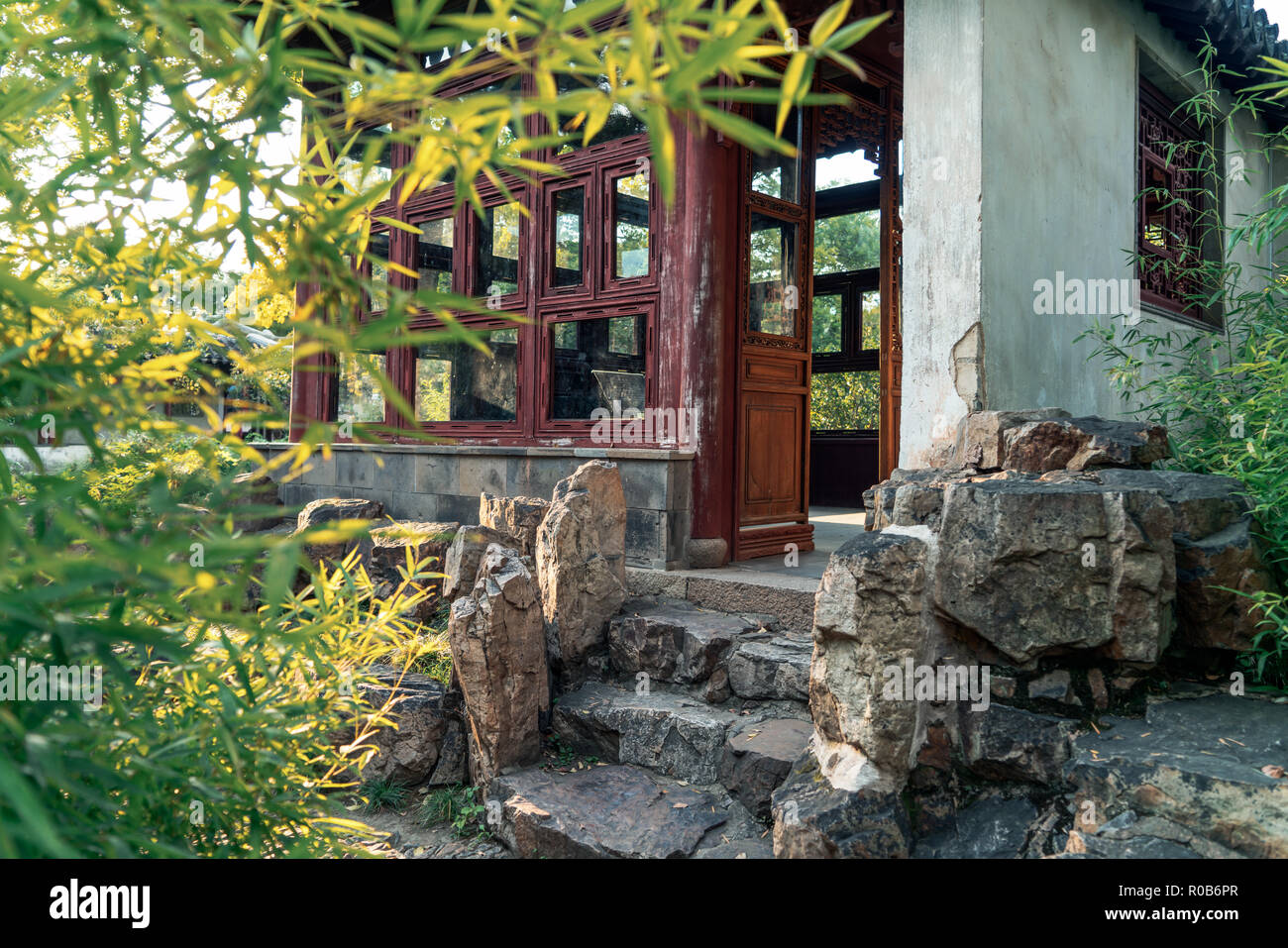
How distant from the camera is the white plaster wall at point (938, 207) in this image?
434 cm

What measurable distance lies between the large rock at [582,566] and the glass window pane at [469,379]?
75.8 inches

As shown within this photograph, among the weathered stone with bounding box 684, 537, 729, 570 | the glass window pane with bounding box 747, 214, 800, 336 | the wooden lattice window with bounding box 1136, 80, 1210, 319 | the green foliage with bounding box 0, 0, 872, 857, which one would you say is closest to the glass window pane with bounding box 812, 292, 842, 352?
the wooden lattice window with bounding box 1136, 80, 1210, 319

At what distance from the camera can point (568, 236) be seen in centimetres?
630

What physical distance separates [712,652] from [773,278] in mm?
2965

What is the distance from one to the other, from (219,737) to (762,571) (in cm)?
411

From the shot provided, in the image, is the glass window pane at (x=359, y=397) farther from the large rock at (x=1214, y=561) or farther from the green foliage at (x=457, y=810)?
the large rock at (x=1214, y=561)

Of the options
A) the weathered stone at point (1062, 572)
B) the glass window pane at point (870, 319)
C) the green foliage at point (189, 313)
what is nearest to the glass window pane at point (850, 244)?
the glass window pane at point (870, 319)

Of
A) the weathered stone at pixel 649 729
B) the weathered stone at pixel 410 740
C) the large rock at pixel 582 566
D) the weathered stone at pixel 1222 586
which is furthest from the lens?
the large rock at pixel 582 566

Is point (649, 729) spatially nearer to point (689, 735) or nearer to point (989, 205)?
point (689, 735)

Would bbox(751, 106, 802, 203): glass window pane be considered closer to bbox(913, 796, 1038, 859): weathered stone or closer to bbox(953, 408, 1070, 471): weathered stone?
bbox(953, 408, 1070, 471): weathered stone

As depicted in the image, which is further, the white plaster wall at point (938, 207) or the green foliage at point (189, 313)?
the white plaster wall at point (938, 207)

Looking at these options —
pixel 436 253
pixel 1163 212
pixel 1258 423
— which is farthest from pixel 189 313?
pixel 1163 212

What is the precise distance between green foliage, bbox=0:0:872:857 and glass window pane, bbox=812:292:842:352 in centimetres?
1019

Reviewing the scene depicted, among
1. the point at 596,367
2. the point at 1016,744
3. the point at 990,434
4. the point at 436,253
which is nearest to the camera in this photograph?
the point at 1016,744
